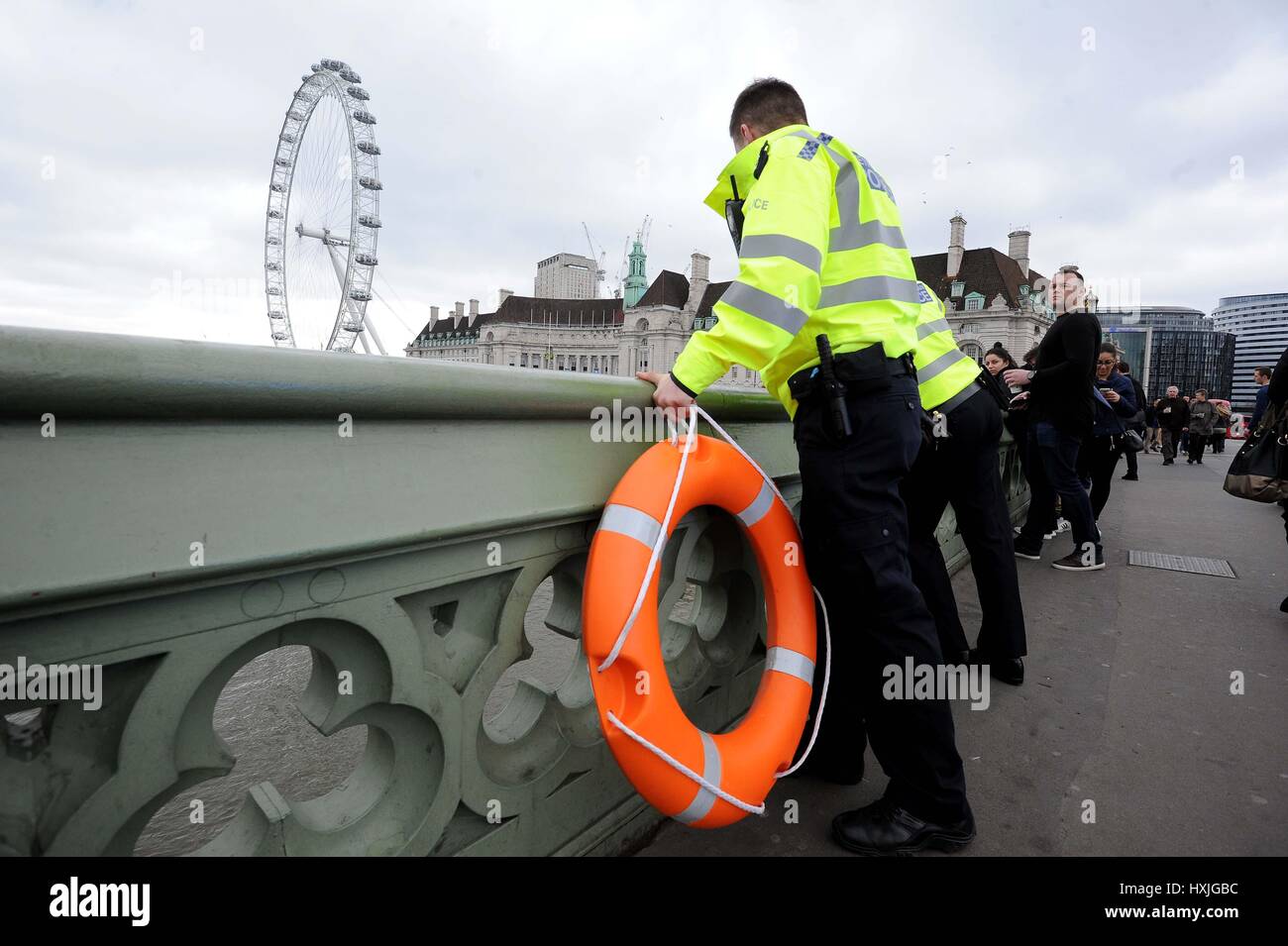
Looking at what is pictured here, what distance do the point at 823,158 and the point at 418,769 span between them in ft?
5.64

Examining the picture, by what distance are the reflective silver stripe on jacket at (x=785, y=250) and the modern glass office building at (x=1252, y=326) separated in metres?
79.5

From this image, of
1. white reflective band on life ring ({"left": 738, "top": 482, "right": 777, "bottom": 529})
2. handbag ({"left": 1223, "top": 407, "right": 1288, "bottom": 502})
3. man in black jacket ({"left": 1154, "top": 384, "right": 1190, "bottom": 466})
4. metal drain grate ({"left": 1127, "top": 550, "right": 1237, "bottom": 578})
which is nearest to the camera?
white reflective band on life ring ({"left": 738, "top": 482, "right": 777, "bottom": 529})

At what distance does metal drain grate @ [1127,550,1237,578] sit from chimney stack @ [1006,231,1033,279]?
58.9 m

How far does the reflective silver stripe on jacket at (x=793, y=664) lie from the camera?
1848mm

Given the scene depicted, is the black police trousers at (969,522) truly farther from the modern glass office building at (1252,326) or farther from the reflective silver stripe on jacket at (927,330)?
the modern glass office building at (1252,326)

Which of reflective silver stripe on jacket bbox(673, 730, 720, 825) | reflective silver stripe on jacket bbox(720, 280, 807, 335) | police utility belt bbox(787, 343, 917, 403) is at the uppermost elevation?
reflective silver stripe on jacket bbox(720, 280, 807, 335)

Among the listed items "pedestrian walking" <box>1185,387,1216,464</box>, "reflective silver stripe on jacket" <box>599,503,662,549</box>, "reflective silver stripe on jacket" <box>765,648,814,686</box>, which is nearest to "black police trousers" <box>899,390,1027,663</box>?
"reflective silver stripe on jacket" <box>765,648,814,686</box>

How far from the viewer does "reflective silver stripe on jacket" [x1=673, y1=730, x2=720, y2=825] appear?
59.2 inches

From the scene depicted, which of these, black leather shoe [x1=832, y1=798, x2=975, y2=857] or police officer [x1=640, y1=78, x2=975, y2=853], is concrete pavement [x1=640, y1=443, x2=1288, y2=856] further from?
police officer [x1=640, y1=78, x2=975, y2=853]

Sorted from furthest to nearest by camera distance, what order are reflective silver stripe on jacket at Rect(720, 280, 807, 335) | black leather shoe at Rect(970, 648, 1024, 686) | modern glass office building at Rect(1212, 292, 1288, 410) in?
modern glass office building at Rect(1212, 292, 1288, 410) < black leather shoe at Rect(970, 648, 1024, 686) < reflective silver stripe on jacket at Rect(720, 280, 807, 335)

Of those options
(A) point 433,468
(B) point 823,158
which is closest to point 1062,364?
(B) point 823,158

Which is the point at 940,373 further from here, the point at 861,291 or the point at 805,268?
the point at 805,268

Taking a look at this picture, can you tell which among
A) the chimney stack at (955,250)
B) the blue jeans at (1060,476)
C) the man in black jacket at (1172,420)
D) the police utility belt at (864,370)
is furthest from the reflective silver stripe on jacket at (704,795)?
the chimney stack at (955,250)
